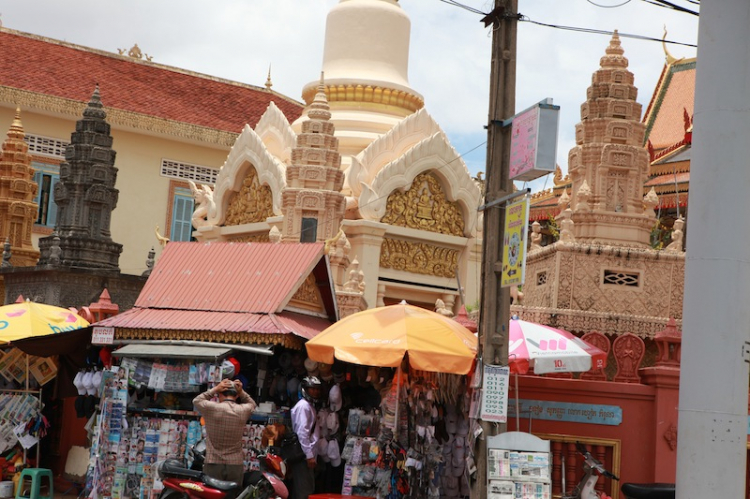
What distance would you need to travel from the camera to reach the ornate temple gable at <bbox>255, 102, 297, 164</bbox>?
75.4ft

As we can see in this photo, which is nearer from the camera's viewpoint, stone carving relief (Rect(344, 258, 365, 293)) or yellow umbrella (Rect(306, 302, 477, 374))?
yellow umbrella (Rect(306, 302, 477, 374))

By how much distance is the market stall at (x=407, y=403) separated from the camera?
35.3 ft

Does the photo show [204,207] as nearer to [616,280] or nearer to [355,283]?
[355,283]

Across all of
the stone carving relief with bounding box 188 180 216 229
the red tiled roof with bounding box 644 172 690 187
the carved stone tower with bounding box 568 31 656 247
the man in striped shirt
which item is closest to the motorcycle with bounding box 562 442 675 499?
the man in striped shirt

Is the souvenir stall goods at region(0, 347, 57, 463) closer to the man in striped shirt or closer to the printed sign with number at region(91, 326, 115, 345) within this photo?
the printed sign with number at region(91, 326, 115, 345)

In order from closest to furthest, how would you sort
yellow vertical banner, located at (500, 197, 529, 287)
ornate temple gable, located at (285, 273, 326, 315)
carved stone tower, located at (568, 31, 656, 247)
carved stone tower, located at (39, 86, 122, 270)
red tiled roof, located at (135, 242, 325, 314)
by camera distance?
yellow vertical banner, located at (500, 197, 529, 287) < red tiled roof, located at (135, 242, 325, 314) < ornate temple gable, located at (285, 273, 326, 315) < carved stone tower, located at (568, 31, 656, 247) < carved stone tower, located at (39, 86, 122, 270)

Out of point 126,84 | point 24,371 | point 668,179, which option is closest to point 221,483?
point 24,371

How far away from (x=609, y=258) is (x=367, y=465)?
585cm

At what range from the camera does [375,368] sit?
39.6 feet

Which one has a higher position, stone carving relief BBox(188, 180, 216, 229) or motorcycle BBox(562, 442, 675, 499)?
stone carving relief BBox(188, 180, 216, 229)

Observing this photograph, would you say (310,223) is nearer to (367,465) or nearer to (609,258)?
(609,258)

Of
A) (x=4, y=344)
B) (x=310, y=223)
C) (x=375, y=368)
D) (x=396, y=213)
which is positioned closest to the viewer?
(x=375, y=368)

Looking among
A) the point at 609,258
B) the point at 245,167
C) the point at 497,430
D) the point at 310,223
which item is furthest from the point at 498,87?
the point at 245,167

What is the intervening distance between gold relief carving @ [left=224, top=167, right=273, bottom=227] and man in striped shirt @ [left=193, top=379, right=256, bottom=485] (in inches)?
488
